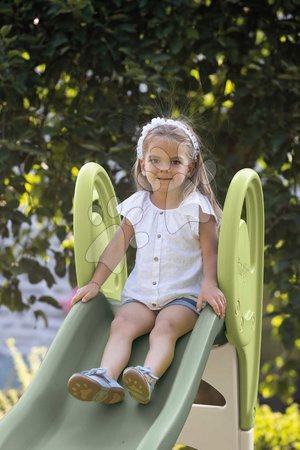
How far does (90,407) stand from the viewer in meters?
2.60

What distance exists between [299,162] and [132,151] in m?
0.66

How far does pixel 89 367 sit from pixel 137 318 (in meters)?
0.20

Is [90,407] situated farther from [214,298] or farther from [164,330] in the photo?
[214,298]

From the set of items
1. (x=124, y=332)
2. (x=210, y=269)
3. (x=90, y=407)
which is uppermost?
(x=210, y=269)

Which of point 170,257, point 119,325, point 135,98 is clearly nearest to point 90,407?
point 119,325

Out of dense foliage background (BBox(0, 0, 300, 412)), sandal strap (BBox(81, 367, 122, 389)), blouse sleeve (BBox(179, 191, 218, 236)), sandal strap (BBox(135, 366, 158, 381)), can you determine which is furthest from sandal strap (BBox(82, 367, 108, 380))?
dense foliage background (BBox(0, 0, 300, 412))

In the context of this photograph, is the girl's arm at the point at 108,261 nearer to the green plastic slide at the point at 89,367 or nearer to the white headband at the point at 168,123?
the green plastic slide at the point at 89,367

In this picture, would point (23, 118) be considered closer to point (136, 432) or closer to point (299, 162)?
point (299, 162)

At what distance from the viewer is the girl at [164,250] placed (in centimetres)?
262

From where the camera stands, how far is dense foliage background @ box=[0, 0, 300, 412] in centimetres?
358

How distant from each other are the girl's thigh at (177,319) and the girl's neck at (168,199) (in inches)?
12.5

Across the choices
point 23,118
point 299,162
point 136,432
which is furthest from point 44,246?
point 136,432

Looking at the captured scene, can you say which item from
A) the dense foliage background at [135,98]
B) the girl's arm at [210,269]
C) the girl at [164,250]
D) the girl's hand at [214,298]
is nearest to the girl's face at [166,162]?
the girl at [164,250]

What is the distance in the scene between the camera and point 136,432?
8.04 feet
